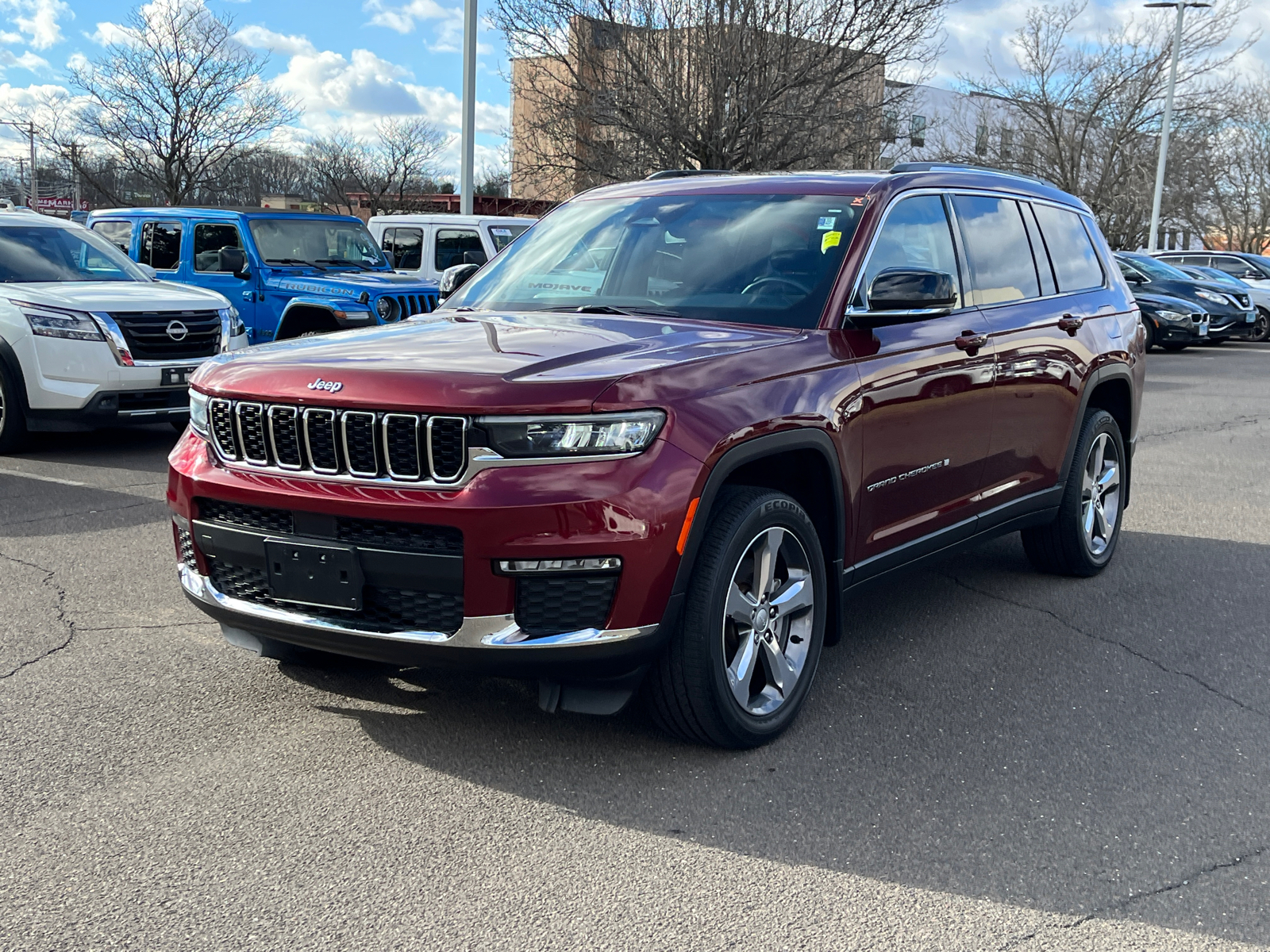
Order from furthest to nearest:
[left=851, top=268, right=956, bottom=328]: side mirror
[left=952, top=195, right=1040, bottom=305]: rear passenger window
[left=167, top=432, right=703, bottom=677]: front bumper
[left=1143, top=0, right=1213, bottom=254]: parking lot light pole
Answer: [left=1143, top=0, right=1213, bottom=254]: parking lot light pole → [left=952, top=195, right=1040, bottom=305]: rear passenger window → [left=851, top=268, right=956, bottom=328]: side mirror → [left=167, top=432, right=703, bottom=677]: front bumper

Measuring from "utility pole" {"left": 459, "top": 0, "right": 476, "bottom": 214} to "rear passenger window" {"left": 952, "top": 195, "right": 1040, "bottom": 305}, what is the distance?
1394 cm

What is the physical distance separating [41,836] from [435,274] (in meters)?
12.0

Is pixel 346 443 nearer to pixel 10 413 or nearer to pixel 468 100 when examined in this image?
pixel 10 413

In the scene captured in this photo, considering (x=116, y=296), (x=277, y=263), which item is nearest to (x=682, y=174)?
(x=116, y=296)

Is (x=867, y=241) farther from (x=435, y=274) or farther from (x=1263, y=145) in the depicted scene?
(x=1263, y=145)

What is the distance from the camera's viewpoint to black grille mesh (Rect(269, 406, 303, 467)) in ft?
12.0

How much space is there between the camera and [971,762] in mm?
3920

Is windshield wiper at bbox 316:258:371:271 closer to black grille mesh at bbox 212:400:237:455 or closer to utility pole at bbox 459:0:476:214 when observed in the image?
utility pole at bbox 459:0:476:214

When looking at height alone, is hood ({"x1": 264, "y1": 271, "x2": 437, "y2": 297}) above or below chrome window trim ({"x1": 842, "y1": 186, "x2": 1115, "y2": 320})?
below

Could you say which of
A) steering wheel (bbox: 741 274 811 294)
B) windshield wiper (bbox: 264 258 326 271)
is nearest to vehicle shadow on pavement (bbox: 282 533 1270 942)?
steering wheel (bbox: 741 274 811 294)

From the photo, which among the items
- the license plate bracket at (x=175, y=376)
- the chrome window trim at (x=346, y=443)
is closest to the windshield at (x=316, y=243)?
the license plate bracket at (x=175, y=376)

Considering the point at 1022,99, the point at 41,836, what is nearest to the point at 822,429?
the point at 41,836

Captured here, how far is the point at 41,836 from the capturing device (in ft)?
10.8

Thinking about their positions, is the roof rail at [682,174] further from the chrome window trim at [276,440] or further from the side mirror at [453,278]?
the chrome window trim at [276,440]
